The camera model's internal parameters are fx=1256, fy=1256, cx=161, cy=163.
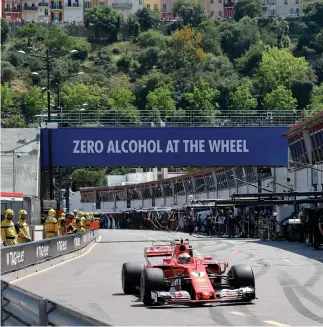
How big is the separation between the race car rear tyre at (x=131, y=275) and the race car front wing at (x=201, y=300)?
6.76ft

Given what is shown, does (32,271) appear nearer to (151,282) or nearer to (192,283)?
(151,282)

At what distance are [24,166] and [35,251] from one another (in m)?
29.9

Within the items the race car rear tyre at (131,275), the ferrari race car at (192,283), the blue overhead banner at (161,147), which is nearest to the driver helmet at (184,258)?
the ferrari race car at (192,283)

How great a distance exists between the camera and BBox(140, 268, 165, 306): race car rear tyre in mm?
20078

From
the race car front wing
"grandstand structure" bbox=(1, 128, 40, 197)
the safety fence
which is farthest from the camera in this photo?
"grandstand structure" bbox=(1, 128, 40, 197)

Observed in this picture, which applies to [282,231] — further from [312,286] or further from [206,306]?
[206,306]

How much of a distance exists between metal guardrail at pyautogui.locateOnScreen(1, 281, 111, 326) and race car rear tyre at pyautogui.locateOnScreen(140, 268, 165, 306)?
475 cm

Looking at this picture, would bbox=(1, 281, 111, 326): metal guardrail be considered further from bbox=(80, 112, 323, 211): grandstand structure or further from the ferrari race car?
bbox=(80, 112, 323, 211): grandstand structure

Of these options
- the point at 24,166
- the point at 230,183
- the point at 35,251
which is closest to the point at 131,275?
the point at 35,251

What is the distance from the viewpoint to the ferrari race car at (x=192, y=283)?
1992 cm

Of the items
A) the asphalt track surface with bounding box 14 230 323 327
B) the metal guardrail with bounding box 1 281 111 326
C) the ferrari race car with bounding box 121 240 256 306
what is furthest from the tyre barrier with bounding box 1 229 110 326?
the ferrari race car with bounding box 121 240 256 306

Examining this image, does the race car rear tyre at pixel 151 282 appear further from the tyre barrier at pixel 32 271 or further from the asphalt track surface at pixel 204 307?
the tyre barrier at pixel 32 271

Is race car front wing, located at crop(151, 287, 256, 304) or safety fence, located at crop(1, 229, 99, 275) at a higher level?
safety fence, located at crop(1, 229, 99, 275)

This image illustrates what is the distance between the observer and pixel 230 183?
99375 mm
